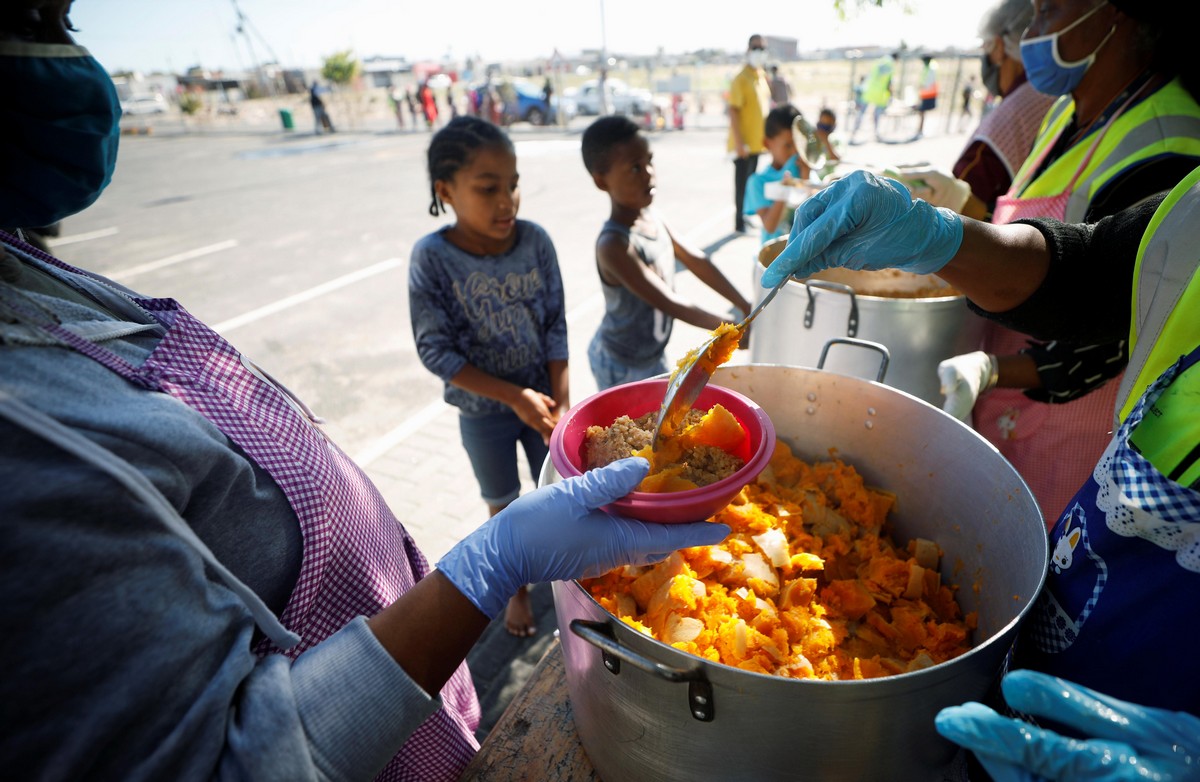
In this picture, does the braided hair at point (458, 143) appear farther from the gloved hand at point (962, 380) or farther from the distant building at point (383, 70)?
the distant building at point (383, 70)

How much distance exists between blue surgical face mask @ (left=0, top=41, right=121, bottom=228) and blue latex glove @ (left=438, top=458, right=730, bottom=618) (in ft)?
3.19

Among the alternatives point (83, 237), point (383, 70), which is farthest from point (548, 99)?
point (383, 70)

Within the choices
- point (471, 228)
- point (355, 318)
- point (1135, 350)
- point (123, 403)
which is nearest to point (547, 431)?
Answer: point (471, 228)

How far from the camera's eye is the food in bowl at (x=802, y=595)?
1.27 m

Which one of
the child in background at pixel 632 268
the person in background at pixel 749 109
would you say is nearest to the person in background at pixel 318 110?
the person in background at pixel 749 109

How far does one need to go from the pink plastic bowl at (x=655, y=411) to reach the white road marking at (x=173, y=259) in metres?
8.58

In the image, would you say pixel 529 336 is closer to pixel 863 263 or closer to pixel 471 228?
pixel 471 228

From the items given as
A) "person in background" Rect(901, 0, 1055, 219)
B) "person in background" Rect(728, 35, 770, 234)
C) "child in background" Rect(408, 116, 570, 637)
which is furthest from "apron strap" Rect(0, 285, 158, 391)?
"person in background" Rect(728, 35, 770, 234)

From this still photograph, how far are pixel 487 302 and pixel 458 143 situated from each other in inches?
27.2

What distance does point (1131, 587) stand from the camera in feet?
3.02

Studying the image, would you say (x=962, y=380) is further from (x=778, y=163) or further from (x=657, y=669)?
(x=778, y=163)

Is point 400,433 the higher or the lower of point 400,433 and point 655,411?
the lower

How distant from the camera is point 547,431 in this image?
2441mm

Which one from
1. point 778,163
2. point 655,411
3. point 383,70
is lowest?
point 655,411
